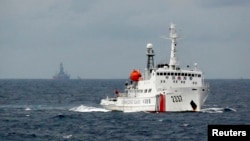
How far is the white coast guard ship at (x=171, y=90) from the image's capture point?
281 ft

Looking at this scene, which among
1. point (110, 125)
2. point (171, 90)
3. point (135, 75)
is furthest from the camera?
point (135, 75)

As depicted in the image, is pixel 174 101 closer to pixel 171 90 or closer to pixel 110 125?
pixel 171 90

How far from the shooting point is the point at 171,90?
3364 inches

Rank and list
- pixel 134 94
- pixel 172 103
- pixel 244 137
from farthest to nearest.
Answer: pixel 134 94
pixel 172 103
pixel 244 137

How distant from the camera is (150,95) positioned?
285ft

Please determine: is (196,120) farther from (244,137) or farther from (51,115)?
(244,137)

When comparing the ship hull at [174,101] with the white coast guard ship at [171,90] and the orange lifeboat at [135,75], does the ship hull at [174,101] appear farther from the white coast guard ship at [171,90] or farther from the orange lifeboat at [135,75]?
the orange lifeboat at [135,75]

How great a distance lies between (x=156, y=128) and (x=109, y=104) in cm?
2681

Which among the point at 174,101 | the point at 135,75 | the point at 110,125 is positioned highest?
the point at 135,75

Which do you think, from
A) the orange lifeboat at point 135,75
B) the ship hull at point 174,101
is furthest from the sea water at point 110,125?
the orange lifeboat at point 135,75

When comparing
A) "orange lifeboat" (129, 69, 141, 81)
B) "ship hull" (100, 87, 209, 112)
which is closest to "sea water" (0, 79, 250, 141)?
"ship hull" (100, 87, 209, 112)

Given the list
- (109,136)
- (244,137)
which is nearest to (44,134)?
(109,136)

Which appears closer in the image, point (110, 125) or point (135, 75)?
point (110, 125)

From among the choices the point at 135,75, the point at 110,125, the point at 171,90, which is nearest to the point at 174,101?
the point at 171,90
